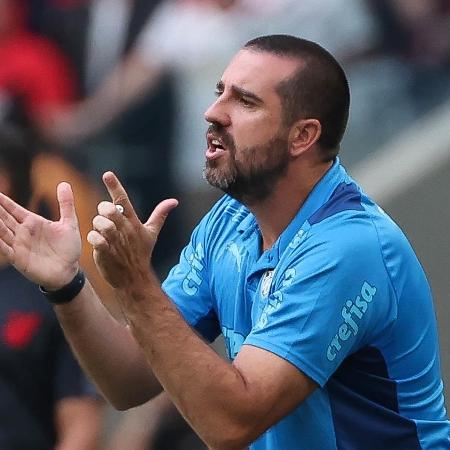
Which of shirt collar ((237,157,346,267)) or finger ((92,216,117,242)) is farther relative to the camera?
shirt collar ((237,157,346,267))

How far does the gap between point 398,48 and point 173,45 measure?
865 millimetres

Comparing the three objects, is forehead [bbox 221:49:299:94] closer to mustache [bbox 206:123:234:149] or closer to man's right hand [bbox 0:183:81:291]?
mustache [bbox 206:123:234:149]

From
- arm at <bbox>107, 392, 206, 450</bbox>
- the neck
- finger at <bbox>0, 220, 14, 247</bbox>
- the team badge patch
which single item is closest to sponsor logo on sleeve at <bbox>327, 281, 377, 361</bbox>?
the team badge patch

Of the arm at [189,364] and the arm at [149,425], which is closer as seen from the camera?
the arm at [189,364]

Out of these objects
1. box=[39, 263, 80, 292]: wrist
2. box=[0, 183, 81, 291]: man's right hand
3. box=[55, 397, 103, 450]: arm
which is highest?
box=[0, 183, 81, 291]: man's right hand

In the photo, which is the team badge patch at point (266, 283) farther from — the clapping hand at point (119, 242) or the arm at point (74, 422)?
the arm at point (74, 422)

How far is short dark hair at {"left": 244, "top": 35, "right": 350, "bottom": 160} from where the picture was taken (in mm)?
3107

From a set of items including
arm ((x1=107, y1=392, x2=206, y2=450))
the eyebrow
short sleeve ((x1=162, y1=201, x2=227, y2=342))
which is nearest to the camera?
the eyebrow

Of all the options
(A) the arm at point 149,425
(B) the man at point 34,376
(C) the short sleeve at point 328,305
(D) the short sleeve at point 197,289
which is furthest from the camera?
(A) the arm at point 149,425

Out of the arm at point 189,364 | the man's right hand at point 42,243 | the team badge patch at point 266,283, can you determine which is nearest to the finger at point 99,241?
the arm at point 189,364

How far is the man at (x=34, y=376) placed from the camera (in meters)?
4.55

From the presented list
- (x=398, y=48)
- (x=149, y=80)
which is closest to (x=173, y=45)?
(x=149, y=80)

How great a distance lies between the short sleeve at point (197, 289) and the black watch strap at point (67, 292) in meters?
0.30

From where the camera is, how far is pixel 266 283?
10.1 feet
